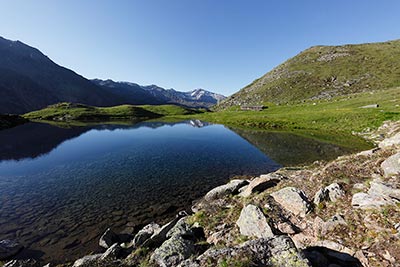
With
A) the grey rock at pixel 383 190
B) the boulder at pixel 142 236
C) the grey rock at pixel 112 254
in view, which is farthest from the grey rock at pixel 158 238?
the grey rock at pixel 383 190

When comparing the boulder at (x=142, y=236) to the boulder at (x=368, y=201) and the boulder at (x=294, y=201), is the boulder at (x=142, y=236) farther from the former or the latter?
the boulder at (x=368, y=201)

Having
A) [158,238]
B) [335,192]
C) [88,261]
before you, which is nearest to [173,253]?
[158,238]

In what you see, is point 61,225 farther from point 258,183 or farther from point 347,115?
point 347,115

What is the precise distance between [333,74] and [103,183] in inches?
6048

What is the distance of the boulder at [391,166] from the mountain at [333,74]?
11493 centimetres

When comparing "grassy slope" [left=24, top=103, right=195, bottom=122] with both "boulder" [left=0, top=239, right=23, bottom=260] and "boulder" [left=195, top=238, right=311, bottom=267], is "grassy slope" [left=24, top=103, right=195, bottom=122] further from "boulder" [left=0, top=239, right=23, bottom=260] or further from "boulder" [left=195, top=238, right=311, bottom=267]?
"boulder" [left=195, top=238, right=311, bottom=267]

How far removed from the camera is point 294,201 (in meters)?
11.0

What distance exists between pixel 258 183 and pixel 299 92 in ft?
426

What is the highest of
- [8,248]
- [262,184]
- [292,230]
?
[262,184]

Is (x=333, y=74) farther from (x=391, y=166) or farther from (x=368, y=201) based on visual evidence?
(x=368, y=201)

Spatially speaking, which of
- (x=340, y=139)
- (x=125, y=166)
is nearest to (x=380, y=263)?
(x=125, y=166)

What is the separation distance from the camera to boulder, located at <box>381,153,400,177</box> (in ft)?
36.3

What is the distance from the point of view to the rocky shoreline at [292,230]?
23.2ft

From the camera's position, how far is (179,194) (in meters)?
20.1
